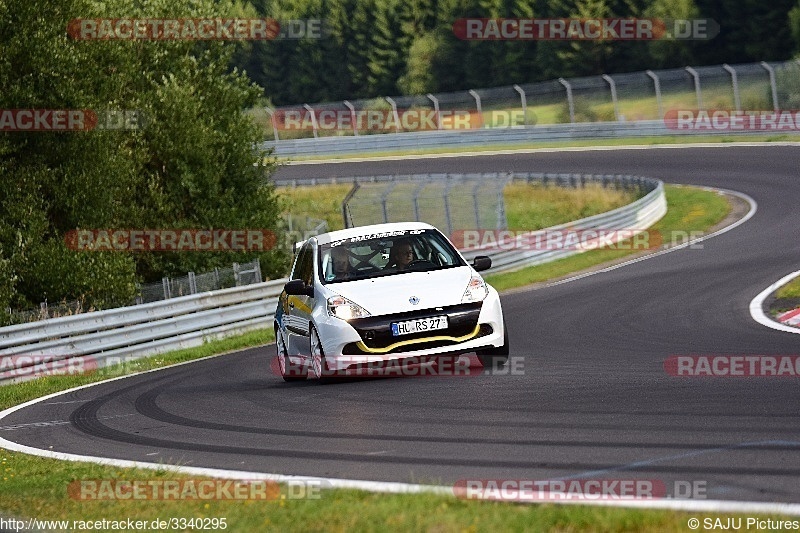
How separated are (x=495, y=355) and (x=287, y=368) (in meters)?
2.71

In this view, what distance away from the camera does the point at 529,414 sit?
9336mm

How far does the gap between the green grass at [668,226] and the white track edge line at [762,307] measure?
6.59 meters

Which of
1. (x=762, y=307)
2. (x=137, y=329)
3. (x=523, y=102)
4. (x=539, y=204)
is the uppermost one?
(x=523, y=102)

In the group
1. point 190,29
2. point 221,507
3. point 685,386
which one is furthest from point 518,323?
point 190,29

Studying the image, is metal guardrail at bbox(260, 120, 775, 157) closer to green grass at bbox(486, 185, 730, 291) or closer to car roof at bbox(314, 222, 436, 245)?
green grass at bbox(486, 185, 730, 291)

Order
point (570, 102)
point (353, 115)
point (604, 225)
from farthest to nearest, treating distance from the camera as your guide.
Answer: point (353, 115) → point (570, 102) → point (604, 225)

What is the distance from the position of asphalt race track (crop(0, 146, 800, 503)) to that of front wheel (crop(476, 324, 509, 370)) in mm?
378

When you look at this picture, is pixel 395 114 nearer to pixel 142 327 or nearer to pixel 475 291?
pixel 142 327

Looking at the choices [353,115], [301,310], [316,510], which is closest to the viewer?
[316,510]

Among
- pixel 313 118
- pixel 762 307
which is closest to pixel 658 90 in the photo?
pixel 313 118

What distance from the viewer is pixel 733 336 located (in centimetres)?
1400

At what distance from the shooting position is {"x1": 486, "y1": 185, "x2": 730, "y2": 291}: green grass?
86.7ft

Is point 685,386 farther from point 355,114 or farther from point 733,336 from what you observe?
point 355,114

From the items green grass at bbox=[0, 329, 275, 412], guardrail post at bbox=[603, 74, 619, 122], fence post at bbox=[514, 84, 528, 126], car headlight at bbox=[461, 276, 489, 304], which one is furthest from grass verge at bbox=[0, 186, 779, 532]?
fence post at bbox=[514, 84, 528, 126]
